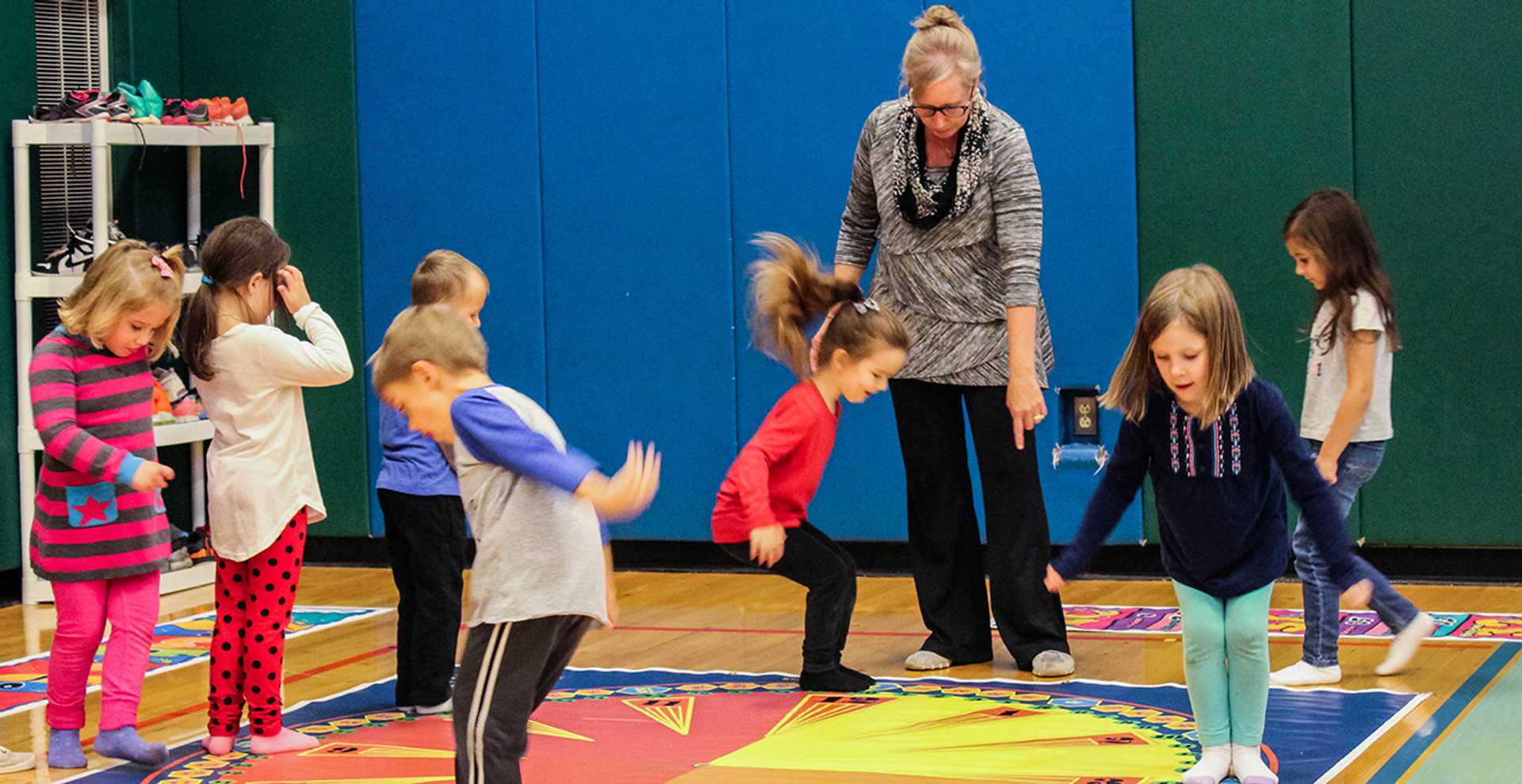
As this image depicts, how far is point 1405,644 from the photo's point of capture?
3.40 metres

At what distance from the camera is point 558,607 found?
8.20ft

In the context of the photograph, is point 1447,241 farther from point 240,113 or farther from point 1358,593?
point 240,113

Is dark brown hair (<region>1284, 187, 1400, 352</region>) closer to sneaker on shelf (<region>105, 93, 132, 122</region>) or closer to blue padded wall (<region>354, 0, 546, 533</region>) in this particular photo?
blue padded wall (<region>354, 0, 546, 533</region>)

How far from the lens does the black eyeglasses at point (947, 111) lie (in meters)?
3.83

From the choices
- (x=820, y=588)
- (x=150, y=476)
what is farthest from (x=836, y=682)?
(x=150, y=476)

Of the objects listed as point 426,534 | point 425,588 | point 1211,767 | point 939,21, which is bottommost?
point 1211,767

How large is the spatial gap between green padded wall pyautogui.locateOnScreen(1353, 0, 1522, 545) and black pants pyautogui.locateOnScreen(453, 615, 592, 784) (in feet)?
11.2

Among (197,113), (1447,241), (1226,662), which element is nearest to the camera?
(1226,662)

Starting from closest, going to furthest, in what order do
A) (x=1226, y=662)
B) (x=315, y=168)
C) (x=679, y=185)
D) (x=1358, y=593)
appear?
(x=1358, y=593) < (x=1226, y=662) < (x=679, y=185) < (x=315, y=168)

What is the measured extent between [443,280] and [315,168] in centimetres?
285

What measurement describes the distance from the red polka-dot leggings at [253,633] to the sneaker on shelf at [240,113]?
10.1ft

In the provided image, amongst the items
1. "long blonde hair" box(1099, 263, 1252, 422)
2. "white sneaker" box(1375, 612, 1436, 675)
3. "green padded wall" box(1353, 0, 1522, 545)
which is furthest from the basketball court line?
"green padded wall" box(1353, 0, 1522, 545)

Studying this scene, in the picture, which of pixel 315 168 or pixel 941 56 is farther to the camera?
pixel 315 168

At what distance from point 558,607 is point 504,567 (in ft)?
0.34
